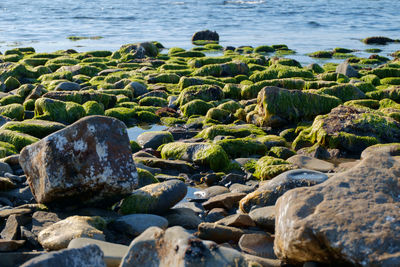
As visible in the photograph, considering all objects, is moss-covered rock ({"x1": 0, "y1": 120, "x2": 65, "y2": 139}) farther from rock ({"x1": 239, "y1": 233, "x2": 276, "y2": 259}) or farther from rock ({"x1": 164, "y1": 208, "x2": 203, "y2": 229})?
rock ({"x1": 239, "y1": 233, "x2": 276, "y2": 259})

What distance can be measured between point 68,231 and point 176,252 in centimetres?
141

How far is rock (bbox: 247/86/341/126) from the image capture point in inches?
369

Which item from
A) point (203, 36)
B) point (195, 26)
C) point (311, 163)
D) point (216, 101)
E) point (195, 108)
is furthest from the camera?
point (195, 26)

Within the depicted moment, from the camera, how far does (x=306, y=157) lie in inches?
282

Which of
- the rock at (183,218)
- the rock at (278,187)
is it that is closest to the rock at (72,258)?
the rock at (183,218)

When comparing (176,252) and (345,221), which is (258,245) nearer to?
(345,221)

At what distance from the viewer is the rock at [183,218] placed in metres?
4.79

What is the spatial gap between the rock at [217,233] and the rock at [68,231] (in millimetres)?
887

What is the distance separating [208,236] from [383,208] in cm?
155

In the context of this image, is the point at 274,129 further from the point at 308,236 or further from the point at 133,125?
the point at 308,236

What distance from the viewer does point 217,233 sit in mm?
4211

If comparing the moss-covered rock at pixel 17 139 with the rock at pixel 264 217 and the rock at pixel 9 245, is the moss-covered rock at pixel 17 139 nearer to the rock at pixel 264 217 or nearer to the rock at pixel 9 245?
the rock at pixel 9 245

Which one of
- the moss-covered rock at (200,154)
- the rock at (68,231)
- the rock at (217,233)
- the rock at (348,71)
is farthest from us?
the rock at (348,71)

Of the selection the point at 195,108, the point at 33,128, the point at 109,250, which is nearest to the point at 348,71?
the point at 195,108
